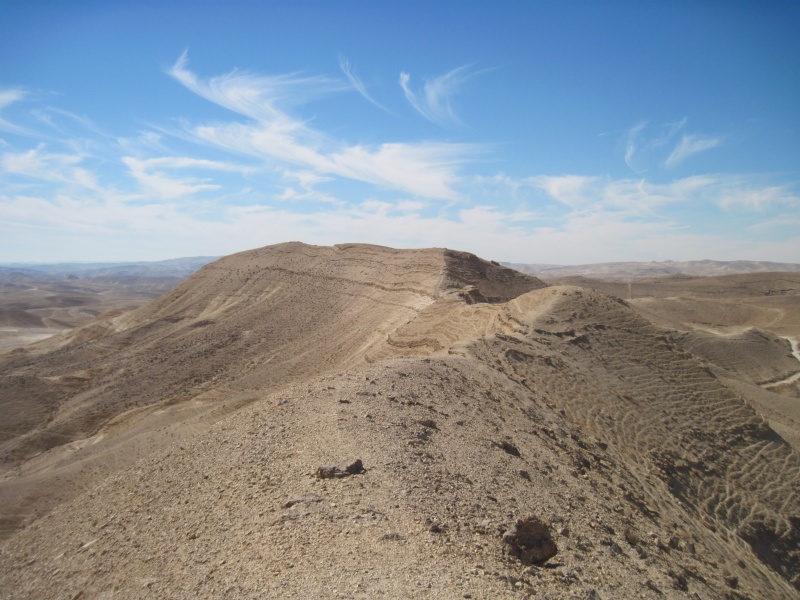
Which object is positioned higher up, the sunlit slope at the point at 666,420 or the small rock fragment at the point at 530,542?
the small rock fragment at the point at 530,542

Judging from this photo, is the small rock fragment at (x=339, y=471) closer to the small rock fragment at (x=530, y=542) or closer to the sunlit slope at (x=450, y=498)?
the sunlit slope at (x=450, y=498)

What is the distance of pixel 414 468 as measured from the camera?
245 inches

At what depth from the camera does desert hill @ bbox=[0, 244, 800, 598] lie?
16.0 ft

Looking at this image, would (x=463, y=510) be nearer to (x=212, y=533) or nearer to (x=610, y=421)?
(x=212, y=533)

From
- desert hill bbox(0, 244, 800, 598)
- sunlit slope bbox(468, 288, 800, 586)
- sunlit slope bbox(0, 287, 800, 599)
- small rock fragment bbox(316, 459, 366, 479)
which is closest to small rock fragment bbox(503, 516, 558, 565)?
desert hill bbox(0, 244, 800, 598)

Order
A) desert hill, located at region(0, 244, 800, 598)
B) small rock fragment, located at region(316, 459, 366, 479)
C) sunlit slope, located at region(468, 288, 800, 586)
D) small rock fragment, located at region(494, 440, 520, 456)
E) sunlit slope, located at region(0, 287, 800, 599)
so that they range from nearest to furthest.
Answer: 1. sunlit slope, located at region(0, 287, 800, 599)
2. desert hill, located at region(0, 244, 800, 598)
3. small rock fragment, located at region(316, 459, 366, 479)
4. small rock fragment, located at region(494, 440, 520, 456)
5. sunlit slope, located at region(468, 288, 800, 586)

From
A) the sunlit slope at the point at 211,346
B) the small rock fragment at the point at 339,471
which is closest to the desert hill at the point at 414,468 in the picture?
the small rock fragment at the point at 339,471

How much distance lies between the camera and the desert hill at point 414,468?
488 centimetres

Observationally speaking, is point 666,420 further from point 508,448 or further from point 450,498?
point 450,498

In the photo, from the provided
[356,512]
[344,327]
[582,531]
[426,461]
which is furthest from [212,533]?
[344,327]

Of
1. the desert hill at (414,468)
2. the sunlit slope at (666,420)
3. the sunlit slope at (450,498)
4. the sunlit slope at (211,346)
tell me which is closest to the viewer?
the sunlit slope at (450,498)

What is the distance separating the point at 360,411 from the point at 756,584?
6.68m

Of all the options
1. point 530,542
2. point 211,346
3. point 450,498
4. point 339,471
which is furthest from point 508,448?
point 211,346

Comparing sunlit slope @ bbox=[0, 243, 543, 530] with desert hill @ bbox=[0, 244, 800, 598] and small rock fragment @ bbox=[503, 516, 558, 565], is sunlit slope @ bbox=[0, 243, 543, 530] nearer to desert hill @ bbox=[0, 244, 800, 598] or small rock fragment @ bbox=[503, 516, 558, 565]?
desert hill @ bbox=[0, 244, 800, 598]
